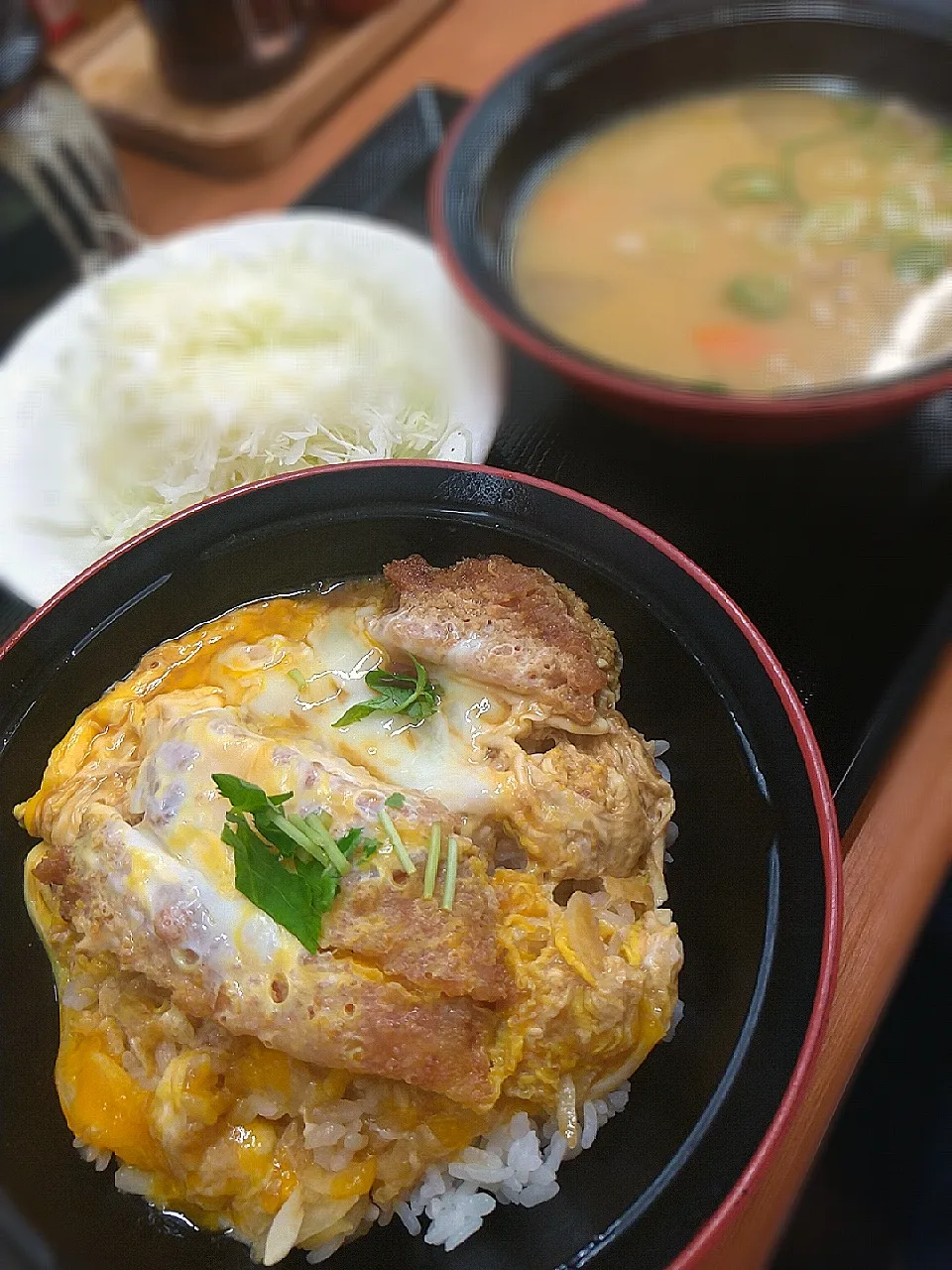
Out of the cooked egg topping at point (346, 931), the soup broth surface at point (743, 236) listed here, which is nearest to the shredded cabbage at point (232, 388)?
the cooked egg topping at point (346, 931)

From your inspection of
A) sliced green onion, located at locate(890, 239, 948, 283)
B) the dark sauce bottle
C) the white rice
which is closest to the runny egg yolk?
the white rice

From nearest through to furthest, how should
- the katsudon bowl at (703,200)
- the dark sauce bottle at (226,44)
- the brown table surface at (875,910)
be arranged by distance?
1. the brown table surface at (875,910)
2. the katsudon bowl at (703,200)
3. the dark sauce bottle at (226,44)

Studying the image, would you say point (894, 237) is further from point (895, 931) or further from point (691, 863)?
point (691, 863)

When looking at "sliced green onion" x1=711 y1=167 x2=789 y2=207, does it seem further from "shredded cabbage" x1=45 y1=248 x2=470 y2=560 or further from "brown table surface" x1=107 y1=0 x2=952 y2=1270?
"brown table surface" x1=107 y1=0 x2=952 y2=1270

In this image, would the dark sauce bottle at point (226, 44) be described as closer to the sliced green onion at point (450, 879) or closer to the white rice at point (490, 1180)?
the sliced green onion at point (450, 879)

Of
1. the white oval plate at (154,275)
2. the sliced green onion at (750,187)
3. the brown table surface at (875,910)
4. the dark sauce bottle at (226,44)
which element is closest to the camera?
the white oval plate at (154,275)

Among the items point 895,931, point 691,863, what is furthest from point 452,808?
point 895,931
